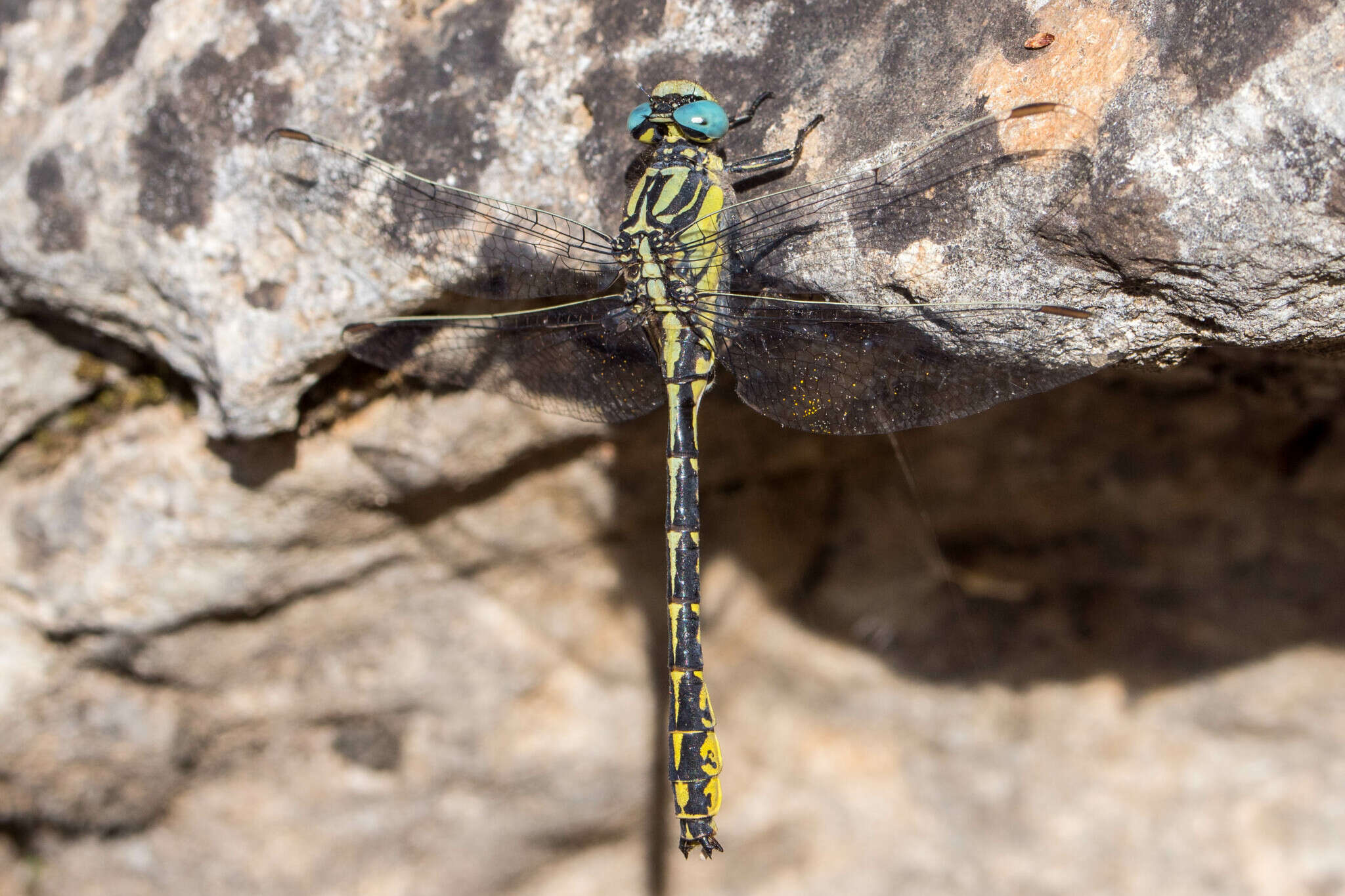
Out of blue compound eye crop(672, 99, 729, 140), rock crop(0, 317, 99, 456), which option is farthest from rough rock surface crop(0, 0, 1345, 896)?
blue compound eye crop(672, 99, 729, 140)

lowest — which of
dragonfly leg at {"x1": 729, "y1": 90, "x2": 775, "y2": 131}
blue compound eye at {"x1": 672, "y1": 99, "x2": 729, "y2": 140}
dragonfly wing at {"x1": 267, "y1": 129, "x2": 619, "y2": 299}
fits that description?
dragonfly wing at {"x1": 267, "y1": 129, "x2": 619, "y2": 299}

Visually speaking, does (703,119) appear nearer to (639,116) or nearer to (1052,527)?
(639,116)

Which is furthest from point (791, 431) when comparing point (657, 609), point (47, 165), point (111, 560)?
point (47, 165)

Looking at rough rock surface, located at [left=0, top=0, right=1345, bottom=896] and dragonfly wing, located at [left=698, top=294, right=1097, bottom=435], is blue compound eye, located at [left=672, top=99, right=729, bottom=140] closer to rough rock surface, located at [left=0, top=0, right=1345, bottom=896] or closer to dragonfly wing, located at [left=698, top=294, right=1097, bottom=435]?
rough rock surface, located at [left=0, top=0, right=1345, bottom=896]

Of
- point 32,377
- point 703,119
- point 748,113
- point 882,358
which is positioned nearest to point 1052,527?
point 882,358

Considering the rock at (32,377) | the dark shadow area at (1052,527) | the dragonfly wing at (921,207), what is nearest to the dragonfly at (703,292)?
the dragonfly wing at (921,207)

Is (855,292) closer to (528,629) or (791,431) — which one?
(791,431)
